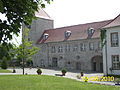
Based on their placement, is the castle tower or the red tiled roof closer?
the red tiled roof

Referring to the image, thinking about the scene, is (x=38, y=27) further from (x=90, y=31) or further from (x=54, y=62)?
(x=90, y=31)

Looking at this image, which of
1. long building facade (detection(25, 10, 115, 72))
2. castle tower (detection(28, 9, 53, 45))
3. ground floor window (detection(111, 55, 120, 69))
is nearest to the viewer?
ground floor window (detection(111, 55, 120, 69))

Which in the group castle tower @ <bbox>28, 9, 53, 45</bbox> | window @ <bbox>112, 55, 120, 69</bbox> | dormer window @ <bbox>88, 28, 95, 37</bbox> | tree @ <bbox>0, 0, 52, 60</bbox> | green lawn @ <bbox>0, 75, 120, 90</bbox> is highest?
castle tower @ <bbox>28, 9, 53, 45</bbox>

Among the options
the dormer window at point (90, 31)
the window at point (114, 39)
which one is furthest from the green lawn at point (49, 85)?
the dormer window at point (90, 31)

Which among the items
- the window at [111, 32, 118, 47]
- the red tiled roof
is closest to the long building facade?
the red tiled roof

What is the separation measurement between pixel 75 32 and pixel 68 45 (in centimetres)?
357

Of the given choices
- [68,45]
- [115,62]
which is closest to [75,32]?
[68,45]

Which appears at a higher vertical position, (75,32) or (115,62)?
(75,32)

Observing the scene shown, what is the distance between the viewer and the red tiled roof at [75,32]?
138ft

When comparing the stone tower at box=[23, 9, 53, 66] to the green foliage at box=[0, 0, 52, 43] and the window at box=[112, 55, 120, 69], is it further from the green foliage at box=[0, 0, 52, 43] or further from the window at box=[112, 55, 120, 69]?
the green foliage at box=[0, 0, 52, 43]

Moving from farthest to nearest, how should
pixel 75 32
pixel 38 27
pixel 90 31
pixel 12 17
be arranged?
1. pixel 38 27
2. pixel 75 32
3. pixel 90 31
4. pixel 12 17

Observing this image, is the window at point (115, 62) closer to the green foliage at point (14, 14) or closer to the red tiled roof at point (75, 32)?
the red tiled roof at point (75, 32)

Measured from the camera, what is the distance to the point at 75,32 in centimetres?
4619

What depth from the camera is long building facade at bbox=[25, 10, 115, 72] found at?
4084 centimetres
